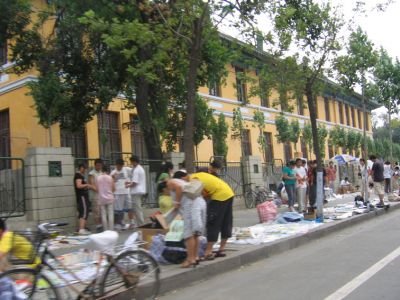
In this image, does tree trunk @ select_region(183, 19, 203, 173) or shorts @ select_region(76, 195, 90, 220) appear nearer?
tree trunk @ select_region(183, 19, 203, 173)

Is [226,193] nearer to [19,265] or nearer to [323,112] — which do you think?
[19,265]

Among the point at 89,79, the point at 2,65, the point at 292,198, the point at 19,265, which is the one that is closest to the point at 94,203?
the point at 89,79

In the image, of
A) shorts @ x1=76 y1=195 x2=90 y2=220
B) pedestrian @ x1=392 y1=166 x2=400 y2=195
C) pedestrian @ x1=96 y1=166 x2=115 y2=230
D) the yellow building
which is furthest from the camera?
pedestrian @ x1=392 y1=166 x2=400 y2=195

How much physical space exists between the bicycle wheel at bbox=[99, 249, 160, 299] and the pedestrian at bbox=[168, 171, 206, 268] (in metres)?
1.27

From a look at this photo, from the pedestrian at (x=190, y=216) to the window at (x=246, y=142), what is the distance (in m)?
21.7

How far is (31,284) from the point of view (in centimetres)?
521

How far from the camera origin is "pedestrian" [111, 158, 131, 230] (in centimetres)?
1253

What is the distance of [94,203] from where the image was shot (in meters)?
12.8

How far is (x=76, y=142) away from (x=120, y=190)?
773cm

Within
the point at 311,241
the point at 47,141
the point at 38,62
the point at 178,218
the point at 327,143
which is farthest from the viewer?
the point at 327,143

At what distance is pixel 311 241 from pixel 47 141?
11043mm

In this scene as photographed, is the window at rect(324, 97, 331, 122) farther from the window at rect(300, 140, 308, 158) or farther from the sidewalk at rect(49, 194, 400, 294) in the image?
the sidewalk at rect(49, 194, 400, 294)

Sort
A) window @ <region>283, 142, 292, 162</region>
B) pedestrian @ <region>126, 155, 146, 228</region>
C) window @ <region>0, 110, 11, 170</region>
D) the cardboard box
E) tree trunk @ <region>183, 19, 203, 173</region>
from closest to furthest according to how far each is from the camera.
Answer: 1. the cardboard box
2. tree trunk @ <region>183, 19, 203, 173</region>
3. pedestrian @ <region>126, 155, 146, 228</region>
4. window @ <region>0, 110, 11, 170</region>
5. window @ <region>283, 142, 292, 162</region>

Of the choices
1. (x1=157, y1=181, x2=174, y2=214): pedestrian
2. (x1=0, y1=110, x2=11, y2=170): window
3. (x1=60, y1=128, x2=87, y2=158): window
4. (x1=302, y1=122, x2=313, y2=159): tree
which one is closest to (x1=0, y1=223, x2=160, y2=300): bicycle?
(x1=157, y1=181, x2=174, y2=214): pedestrian
